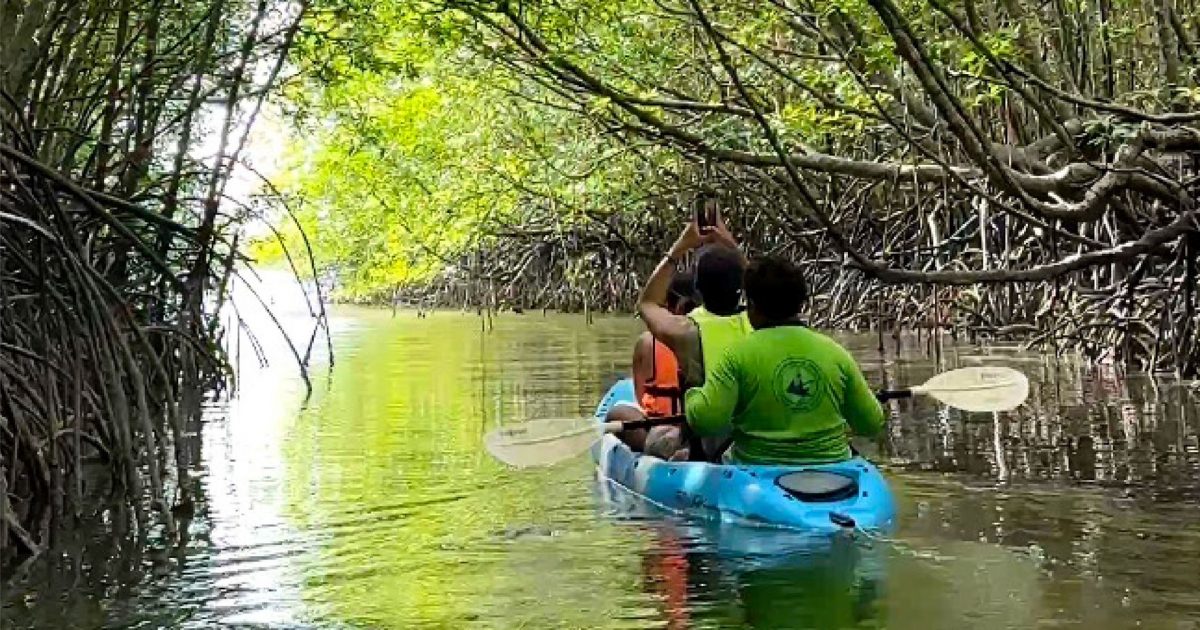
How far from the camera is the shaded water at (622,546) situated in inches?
161

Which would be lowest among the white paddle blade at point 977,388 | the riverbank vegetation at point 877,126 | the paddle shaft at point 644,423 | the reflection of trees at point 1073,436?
the reflection of trees at point 1073,436

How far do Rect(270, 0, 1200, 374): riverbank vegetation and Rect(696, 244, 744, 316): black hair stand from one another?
1.41 metres

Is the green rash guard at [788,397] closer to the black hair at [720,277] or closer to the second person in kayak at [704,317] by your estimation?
the second person in kayak at [704,317]

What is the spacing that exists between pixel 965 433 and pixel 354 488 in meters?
2.90

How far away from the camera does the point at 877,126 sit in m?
9.45

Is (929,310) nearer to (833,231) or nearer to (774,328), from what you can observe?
(833,231)

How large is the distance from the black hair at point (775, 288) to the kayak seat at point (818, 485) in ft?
1.62

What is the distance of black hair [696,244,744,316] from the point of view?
5586 millimetres

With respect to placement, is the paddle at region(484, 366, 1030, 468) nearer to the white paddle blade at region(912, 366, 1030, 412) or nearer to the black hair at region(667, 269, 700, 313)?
the white paddle blade at region(912, 366, 1030, 412)

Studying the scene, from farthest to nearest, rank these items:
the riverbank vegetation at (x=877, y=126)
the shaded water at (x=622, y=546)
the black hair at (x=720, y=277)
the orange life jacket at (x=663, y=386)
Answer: the riverbank vegetation at (x=877, y=126)
the orange life jacket at (x=663, y=386)
the black hair at (x=720, y=277)
the shaded water at (x=622, y=546)

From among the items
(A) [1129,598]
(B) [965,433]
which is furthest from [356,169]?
(A) [1129,598]

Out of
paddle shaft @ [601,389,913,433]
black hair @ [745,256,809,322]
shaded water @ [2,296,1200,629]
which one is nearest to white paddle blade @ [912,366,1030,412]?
paddle shaft @ [601,389,913,433]

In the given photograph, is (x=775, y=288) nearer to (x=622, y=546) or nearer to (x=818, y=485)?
(x=818, y=485)

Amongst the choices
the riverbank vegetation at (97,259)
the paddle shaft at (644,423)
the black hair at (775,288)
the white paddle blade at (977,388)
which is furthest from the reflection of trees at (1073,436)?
the riverbank vegetation at (97,259)
